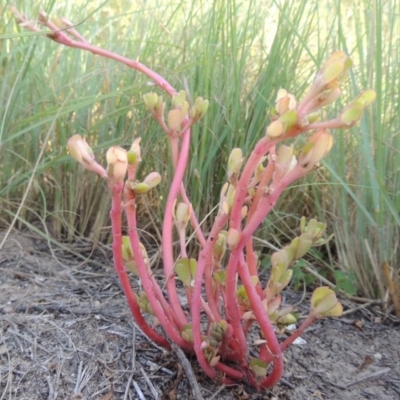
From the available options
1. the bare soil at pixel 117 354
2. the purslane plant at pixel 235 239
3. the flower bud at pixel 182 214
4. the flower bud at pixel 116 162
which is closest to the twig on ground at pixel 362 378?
the bare soil at pixel 117 354

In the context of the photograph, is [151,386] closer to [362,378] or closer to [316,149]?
[362,378]

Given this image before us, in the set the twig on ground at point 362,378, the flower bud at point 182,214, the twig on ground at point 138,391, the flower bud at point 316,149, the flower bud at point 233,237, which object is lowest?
the twig on ground at point 138,391

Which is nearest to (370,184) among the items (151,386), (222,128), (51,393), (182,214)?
(222,128)

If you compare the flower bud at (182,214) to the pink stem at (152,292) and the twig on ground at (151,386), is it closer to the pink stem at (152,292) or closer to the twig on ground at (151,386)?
the pink stem at (152,292)

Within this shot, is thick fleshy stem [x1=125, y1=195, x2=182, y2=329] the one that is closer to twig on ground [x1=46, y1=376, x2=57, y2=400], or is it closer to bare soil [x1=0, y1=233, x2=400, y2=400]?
bare soil [x1=0, y1=233, x2=400, y2=400]

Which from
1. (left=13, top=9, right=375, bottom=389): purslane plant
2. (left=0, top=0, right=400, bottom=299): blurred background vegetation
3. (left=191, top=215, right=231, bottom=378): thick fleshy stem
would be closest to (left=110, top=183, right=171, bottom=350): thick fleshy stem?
(left=13, top=9, right=375, bottom=389): purslane plant

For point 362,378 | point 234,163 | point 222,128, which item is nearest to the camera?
point 234,163
